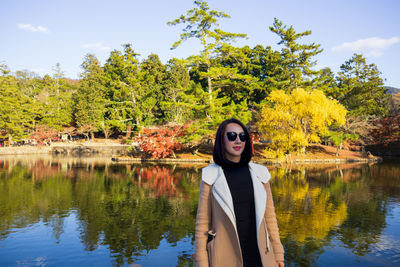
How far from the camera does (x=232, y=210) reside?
2.04 m

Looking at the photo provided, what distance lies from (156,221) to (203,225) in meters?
7.13

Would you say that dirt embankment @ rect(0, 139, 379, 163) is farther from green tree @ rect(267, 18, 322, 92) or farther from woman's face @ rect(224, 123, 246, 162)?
woman's face @ rect(224, 123, 246, 162)

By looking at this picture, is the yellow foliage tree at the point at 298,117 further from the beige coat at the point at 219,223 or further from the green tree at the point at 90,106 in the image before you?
the green tree at the point at 90,106

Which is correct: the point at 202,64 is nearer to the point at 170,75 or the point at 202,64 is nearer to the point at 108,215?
the point at 170,75

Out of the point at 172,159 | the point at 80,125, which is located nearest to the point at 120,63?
the point at 80,125

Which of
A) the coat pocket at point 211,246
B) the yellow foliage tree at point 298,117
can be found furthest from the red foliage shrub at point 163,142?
the coat pocket at point 211,246

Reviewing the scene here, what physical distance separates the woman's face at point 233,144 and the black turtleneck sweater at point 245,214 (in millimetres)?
75

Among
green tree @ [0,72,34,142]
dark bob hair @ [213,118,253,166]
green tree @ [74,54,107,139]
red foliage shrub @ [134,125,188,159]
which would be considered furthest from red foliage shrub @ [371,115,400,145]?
green tree @ [0,72,34,142]

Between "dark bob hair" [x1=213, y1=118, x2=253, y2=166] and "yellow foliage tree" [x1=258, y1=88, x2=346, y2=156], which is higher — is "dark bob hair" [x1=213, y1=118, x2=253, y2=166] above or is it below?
below

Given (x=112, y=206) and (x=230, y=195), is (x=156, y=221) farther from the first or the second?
(x=230, y=195)

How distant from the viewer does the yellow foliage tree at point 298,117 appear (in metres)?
22.3

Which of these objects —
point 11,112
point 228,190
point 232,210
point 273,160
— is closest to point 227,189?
point 228,190

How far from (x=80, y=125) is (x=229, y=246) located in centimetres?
4065

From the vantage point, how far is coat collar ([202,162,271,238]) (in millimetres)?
2021
